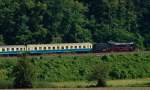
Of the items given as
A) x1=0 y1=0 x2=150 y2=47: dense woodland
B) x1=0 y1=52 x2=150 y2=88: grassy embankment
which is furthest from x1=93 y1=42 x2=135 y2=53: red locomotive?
x1=0 y1=0 x2=150 y2=47: dense woodland

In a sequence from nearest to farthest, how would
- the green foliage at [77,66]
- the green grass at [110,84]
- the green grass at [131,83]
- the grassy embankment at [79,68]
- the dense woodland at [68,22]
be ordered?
the green grass at [110,84] < the green grass at [131,83] < the grassy embankment at [79,68] < the green foliage at [77,66] < the dense woodland at [68,22]

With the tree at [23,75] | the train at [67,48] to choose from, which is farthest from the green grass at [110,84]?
the train at [67,48]

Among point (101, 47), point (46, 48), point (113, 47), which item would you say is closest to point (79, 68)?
point (46, 48)

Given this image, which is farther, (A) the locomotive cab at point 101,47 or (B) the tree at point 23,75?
(A) the locomotive cab at point 101,47

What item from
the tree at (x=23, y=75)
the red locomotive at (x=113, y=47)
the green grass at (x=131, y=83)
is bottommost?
the green grass at (x=131, y=83)

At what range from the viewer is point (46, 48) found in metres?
81.0

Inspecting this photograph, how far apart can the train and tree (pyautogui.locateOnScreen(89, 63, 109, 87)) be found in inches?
712

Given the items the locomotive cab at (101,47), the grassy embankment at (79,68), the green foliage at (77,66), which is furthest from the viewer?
the locomotive cab at (101,47)

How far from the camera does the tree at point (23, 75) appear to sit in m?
59.5

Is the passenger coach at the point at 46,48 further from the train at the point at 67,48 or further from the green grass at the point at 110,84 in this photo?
the green grass at the point at 110,84

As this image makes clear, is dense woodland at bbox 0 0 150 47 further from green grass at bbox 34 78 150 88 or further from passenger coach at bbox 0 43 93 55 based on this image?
green grass at bbox 34 78 150 88

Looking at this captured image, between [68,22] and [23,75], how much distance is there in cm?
3009

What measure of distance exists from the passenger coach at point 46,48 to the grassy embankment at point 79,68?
19.4ft

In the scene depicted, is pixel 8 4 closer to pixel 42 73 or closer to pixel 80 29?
pixel 80 29
